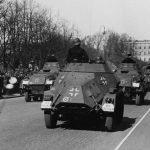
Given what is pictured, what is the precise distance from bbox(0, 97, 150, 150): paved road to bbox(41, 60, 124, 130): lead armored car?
1.46 feet

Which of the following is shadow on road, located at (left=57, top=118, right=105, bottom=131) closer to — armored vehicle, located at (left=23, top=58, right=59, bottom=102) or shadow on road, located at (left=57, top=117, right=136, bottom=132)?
shadow on road, located at (left=57, top=117, right=136, bottom=132)

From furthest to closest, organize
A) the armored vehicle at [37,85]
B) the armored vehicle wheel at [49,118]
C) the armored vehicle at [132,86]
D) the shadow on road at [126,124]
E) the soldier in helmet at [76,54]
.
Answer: the armored vehicle at [37,85] → the armored vehicle at [132,86] → the soldier in helmet at [76,54] → the shadow on road at [126,124] → the armored vehicle wheel at [49,118]

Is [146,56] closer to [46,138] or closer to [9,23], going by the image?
[9,23]

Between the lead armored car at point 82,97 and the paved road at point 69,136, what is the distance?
1.46 ft

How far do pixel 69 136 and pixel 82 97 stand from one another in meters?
1.41

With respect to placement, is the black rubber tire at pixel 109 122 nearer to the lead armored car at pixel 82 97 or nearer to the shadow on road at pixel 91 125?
the lead armored car at pixel 82 97

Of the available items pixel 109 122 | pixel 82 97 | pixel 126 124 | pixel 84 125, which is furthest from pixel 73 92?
pixel 126 124

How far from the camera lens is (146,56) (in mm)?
165875

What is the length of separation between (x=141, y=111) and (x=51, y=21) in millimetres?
32288

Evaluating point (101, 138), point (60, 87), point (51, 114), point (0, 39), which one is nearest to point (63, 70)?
point (60, 87)

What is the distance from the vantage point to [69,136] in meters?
11.0

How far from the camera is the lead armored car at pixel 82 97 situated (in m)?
11.9

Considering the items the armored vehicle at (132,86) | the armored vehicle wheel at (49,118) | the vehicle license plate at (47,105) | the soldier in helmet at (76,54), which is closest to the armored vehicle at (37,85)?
the armored vehicle at (132,86)

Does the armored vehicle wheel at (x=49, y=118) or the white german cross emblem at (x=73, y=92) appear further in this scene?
the armored vehicle wheel at (x=49, y=118)
